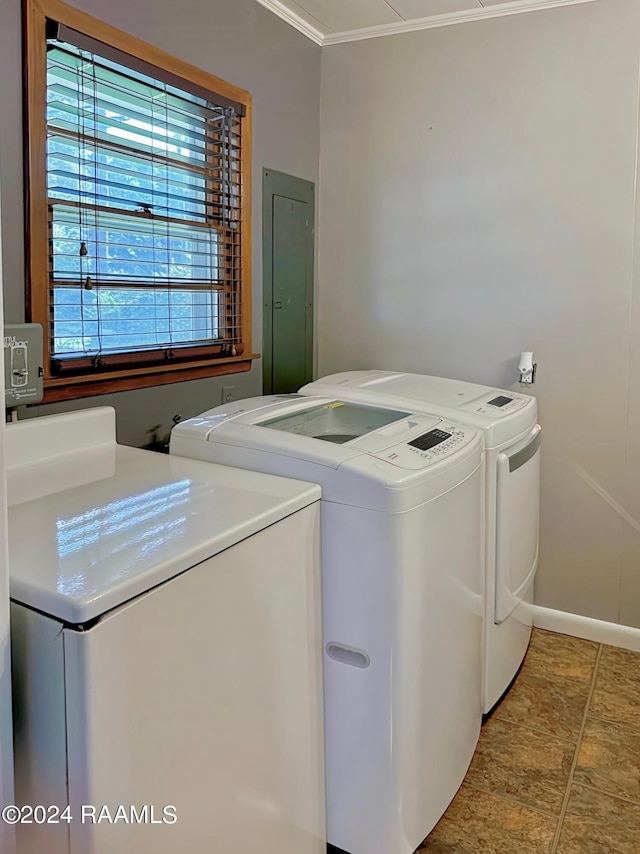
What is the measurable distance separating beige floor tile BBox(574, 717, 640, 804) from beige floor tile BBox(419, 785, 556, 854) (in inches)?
8.8

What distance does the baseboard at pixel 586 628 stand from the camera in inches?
101

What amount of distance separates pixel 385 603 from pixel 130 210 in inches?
50.1

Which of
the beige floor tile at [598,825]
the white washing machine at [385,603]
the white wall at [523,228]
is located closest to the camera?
the white washing machine at [385,603]

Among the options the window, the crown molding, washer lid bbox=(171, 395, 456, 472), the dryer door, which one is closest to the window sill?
the window

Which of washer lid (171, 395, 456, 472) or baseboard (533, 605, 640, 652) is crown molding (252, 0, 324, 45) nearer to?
washer lid (171, 395, 456, 472)

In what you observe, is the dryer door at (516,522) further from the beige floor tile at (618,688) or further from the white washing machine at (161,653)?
the white washing machine at (161,653)

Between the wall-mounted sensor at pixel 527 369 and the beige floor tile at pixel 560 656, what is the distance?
97 cm

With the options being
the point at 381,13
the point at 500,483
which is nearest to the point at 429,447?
the point at 500,483

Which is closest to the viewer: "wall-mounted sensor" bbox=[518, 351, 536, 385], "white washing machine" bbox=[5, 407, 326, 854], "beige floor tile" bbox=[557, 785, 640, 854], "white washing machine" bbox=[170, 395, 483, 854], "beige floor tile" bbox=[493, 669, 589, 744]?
"white washing machine" bbox=[5, 407, 326, 854]

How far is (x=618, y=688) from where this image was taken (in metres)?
2.33

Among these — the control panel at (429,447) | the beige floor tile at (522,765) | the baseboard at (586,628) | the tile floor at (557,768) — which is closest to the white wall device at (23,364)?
the control panel at (429,447)

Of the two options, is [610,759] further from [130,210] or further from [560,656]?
[130,210]

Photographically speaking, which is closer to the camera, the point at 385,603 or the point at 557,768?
the point at 385,603

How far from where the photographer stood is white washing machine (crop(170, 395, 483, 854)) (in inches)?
57.1
